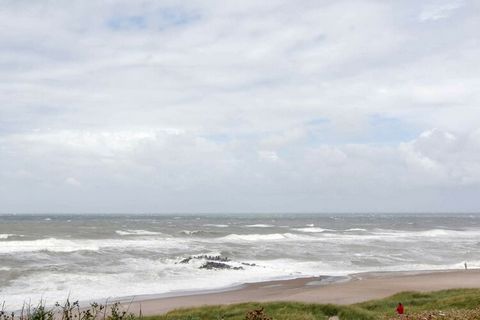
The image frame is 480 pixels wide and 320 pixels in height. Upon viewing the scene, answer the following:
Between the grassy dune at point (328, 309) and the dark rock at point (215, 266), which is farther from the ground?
the grassy dune at point (328, 309)

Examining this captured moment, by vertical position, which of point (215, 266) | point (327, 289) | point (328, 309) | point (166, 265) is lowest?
point (327, 289)

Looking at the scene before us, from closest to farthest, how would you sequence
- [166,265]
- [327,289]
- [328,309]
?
1. [328,309]
2. [327,289]
3. [166,265]

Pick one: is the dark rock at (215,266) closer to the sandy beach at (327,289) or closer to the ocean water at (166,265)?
the ocean water at (166,265)

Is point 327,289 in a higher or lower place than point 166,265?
lower

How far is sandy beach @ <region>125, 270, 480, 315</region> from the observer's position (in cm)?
1919

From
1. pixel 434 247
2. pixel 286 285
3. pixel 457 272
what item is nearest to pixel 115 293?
pixel 286 285

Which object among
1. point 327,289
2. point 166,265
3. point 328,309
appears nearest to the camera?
point 328,309

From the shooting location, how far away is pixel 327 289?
22578mm

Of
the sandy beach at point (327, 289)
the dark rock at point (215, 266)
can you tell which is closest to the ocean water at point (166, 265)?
the dark rock at point (215, 266)

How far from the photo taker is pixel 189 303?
1886 centimetres

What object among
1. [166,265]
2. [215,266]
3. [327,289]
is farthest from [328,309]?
[166,265]

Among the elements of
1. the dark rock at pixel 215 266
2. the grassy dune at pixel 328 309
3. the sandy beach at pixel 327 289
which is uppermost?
the grassy dune at pixel 328 309

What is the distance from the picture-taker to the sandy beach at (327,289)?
19188 mm

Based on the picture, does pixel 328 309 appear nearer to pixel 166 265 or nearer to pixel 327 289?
pixel 327 289
